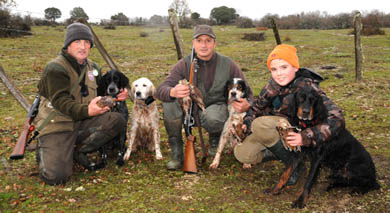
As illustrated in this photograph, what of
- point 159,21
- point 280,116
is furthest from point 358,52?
point 159,21

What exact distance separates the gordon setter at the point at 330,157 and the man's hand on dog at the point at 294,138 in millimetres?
213

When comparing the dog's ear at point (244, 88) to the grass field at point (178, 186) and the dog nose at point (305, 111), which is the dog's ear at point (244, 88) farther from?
the dog nose at point (305, 111)

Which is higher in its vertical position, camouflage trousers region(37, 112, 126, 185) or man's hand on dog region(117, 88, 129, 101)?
man's hand on dog region(117, 88, 129, 101)

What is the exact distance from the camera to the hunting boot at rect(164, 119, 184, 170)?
518 cm

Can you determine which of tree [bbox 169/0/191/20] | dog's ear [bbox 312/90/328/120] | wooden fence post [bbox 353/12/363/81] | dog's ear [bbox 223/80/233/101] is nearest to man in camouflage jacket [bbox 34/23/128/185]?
dog's ear [bbox 223/80/233/101]

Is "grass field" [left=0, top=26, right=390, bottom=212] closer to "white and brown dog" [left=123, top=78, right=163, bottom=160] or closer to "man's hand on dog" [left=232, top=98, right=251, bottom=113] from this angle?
"white and brown dog" [left=123, top=78, right=163, bottom=160]

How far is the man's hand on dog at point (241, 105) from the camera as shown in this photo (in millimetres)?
4961

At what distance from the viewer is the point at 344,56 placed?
16812 millimetres

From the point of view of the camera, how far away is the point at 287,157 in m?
4.21

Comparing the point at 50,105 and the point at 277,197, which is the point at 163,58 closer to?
the point at 50,105

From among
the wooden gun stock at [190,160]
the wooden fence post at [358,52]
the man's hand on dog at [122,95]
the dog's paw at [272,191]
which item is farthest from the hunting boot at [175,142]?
the wooden fence post at [358,52]

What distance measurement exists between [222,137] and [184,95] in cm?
99

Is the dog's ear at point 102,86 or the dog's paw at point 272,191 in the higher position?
the dog's ear at point 102,86

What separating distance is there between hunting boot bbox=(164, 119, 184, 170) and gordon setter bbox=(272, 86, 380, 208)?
166 cm
